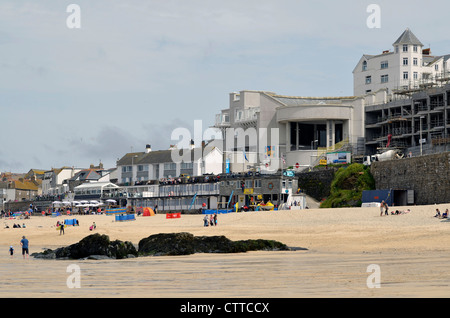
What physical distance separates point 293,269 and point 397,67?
79.0 metres

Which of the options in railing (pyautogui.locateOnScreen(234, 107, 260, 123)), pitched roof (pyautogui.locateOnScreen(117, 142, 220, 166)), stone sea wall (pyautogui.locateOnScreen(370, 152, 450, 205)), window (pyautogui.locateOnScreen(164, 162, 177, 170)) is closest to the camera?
stone sea wall (pyautogui.locateOnScreen(370, 152, 450, 205))

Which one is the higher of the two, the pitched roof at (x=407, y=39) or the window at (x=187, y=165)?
the pitched roof at (x=407, y=39)

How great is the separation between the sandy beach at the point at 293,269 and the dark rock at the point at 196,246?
1.15 m

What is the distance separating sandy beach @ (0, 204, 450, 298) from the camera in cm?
1612

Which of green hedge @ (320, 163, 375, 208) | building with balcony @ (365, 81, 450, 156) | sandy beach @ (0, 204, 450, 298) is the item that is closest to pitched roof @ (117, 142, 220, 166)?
building with balcony @ (365, 81, 450, 156)

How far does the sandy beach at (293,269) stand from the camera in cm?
1612

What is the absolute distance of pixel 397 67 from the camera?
94.6 m

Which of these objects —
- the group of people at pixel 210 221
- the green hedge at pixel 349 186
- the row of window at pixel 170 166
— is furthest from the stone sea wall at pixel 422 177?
the row of window at pixel 170 166

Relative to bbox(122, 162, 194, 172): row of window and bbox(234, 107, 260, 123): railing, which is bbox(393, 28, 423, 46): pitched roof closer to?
bbox(234, 107, 260, 123): railing

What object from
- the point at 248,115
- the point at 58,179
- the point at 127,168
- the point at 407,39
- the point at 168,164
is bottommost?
the point at 58,179

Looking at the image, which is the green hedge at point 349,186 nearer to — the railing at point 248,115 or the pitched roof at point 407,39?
the railing at point 248,115

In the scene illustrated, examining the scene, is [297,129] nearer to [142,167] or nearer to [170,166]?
[170,166]

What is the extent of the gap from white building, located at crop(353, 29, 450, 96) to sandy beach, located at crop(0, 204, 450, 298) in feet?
187

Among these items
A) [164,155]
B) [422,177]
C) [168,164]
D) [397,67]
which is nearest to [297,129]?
[397,67]
